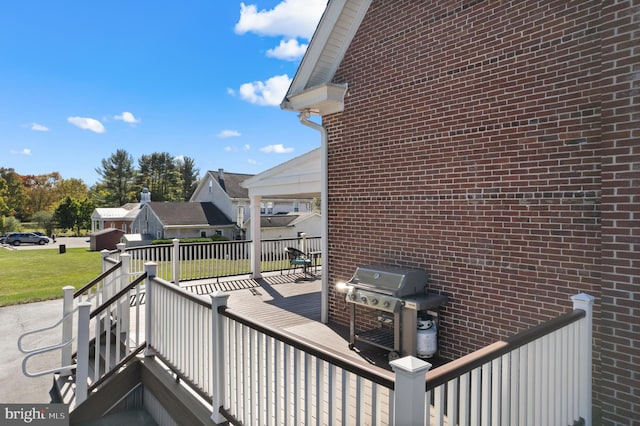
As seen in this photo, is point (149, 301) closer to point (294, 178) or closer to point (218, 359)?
point (218, 359)

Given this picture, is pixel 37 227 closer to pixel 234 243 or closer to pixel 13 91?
pixel 13 91

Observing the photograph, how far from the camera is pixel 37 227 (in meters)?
49.1

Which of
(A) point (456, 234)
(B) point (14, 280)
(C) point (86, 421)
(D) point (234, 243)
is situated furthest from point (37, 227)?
(A) point (456, 234)

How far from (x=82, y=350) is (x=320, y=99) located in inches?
193

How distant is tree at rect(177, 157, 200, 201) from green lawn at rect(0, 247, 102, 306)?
42.8 metres

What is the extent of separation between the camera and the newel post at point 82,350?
4586 millimetres

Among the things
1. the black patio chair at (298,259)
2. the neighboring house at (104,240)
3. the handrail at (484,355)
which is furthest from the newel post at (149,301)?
the neighboring house at (104,240)

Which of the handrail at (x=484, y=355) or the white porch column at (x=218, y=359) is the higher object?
the handrail at (x=484, y=355)

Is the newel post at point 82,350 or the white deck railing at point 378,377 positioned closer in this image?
the white deck railing at point 378,377

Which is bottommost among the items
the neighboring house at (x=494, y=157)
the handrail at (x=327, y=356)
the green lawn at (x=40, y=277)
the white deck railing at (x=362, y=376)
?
the green lawn at (x=40, y=277)

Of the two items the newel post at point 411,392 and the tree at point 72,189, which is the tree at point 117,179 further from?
the newel post at point 411,392

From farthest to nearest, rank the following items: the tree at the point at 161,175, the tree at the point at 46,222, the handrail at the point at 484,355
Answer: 1. the tree at the point at 161,175
2. the tree at the point at 46,222
3. the handrail at the point at 484,355

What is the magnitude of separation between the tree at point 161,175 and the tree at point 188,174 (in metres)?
2.46

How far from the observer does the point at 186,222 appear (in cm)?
3088
